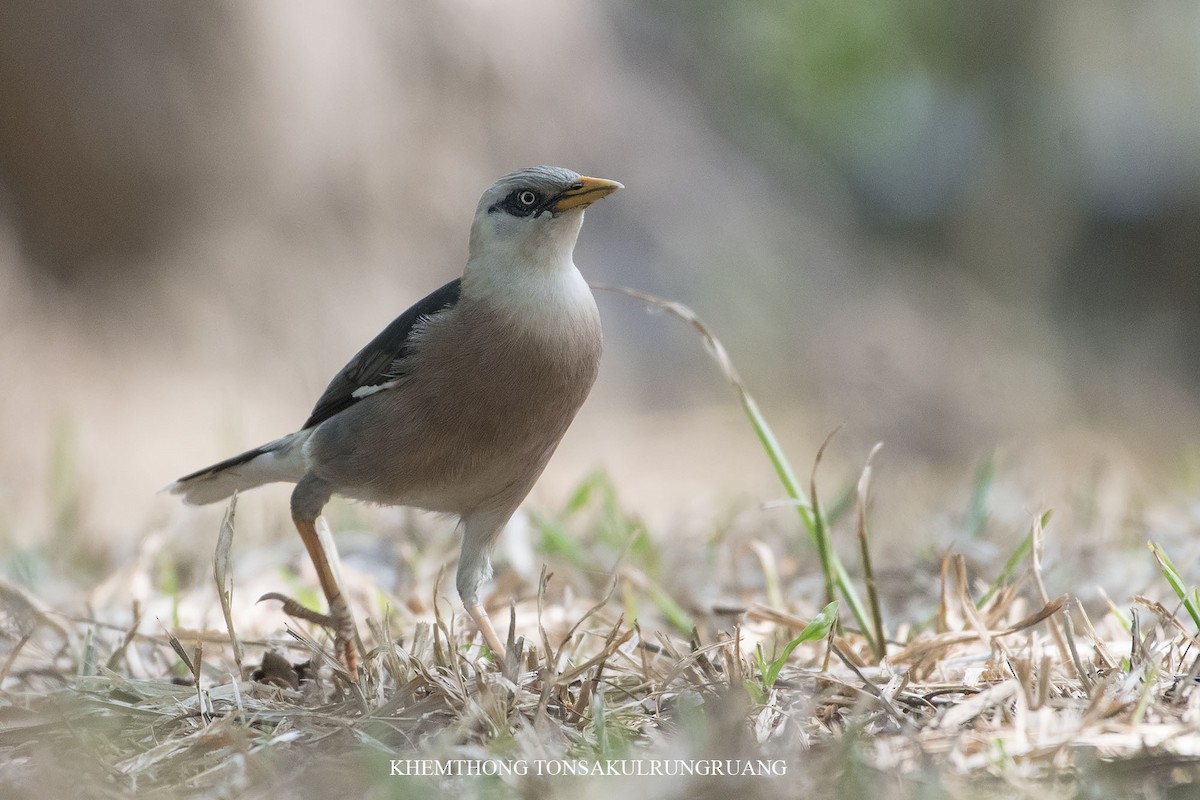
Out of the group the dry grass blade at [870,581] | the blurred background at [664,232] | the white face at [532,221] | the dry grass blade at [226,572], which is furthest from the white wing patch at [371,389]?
the blurred background at [664,232]

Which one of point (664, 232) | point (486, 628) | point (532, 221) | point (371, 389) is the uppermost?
point (532, 221)

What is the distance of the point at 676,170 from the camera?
11.8 meters

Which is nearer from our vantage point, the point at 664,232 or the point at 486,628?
the point at 486,628

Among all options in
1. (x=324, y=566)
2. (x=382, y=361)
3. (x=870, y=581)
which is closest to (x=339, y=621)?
(x=324, y=566)

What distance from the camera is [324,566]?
3.98m

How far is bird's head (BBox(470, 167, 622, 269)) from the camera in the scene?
3.92 m

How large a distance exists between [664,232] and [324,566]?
25.5ft

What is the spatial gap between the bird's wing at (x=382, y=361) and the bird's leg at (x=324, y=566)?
33cm

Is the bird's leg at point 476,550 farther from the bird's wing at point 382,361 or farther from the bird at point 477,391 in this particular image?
the bird's wing at point 382,361

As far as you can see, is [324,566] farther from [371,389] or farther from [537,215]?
[537,215]

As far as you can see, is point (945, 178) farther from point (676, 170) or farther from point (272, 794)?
point (272, 794)

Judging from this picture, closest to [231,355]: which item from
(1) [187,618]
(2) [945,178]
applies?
(1) [187,618]

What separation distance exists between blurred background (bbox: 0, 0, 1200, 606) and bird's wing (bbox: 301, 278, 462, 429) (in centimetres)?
188

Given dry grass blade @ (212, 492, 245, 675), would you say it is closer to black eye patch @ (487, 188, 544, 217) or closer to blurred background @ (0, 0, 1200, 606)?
black eye patch @ (487, 188, 544, 217)
